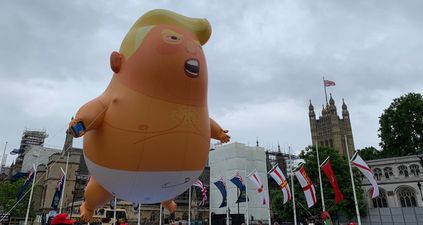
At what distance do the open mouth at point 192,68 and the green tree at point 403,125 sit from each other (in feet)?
154

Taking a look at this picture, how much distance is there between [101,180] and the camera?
7.00 m

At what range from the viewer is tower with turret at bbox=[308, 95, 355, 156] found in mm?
100062

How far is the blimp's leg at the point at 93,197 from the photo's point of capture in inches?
313

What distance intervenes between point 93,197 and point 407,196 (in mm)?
49783

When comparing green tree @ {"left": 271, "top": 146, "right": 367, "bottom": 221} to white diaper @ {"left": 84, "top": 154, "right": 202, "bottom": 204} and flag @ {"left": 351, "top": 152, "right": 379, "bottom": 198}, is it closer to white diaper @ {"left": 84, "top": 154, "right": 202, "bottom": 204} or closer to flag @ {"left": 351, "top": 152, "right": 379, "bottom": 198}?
flag @ {"left": 351, "top": 152, "right": 379, "bottom": 198}

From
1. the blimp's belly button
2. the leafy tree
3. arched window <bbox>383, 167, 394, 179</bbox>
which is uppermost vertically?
the leafy tree

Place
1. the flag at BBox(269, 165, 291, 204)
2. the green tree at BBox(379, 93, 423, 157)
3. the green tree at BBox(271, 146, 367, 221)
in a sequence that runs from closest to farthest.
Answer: the flag at BBox(269, 165, 291, 204)
the green tree at BBox(271, 146, 367, 221)
the green tree at BBox(379, 93, 423, 157)

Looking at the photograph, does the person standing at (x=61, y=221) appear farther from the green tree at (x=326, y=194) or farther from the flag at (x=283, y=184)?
the green tree at (x=326, y=194)

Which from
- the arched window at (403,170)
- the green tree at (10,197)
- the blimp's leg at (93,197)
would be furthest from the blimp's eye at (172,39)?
the arched window at (403,170)

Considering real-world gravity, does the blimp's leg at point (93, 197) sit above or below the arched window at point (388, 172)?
below

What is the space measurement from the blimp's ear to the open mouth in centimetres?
154

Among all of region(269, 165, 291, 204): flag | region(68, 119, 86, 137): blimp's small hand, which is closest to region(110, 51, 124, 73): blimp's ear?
region(68, 119, 86, 137): blimp's small hand

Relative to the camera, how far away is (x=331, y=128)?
338 feet

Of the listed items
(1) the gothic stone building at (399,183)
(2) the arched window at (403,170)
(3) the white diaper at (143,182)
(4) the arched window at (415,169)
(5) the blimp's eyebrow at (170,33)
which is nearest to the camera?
(3) the white diaper at (143,182)
